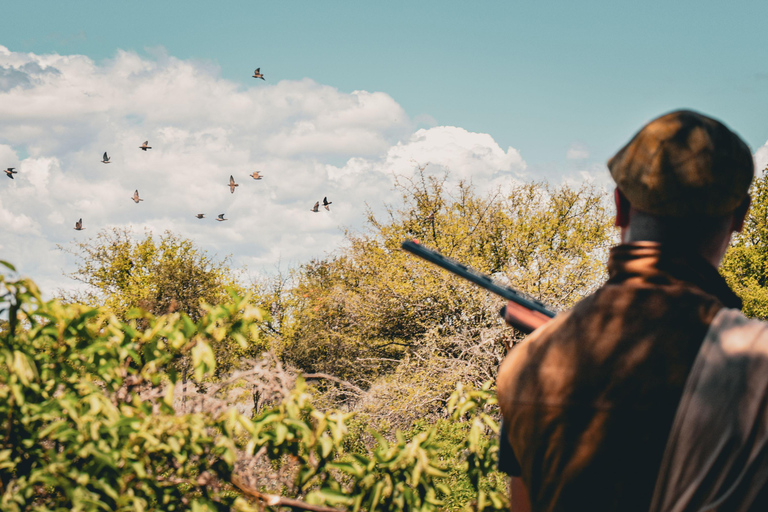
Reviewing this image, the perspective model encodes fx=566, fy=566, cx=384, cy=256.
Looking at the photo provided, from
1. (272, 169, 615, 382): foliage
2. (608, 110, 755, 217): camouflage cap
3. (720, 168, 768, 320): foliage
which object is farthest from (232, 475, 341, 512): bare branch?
(720, 168, 768, 320): foliage

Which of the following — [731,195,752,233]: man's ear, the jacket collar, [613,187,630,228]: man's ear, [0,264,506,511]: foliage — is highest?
[613,187,630,228]: man's ear

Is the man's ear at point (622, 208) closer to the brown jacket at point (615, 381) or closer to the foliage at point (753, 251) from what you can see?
the brown jacket at point (615, 381)

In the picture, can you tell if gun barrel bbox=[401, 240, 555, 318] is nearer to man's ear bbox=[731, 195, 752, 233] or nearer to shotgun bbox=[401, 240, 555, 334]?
shotgun bbox=[401, 240, 555, 334]

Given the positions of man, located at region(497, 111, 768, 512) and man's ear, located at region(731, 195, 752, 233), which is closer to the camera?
man, located at region(497, 111, 768, 512)

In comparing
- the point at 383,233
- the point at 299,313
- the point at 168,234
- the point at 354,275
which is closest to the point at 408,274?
the point at 383,233

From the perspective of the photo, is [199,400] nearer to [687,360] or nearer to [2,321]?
[2,321]

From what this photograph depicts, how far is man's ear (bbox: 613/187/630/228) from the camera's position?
4.54 feet

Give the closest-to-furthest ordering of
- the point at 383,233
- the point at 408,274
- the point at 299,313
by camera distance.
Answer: the point at 408,274 → the point at 383,233 → the point at 299,313

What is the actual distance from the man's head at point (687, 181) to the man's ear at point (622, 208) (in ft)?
0.10

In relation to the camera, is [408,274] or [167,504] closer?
[167,504]

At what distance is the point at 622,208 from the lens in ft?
4.59

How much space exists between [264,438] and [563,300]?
16.4 metres

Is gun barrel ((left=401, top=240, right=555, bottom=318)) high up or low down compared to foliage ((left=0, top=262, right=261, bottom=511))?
up

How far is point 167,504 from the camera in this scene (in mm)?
1876
